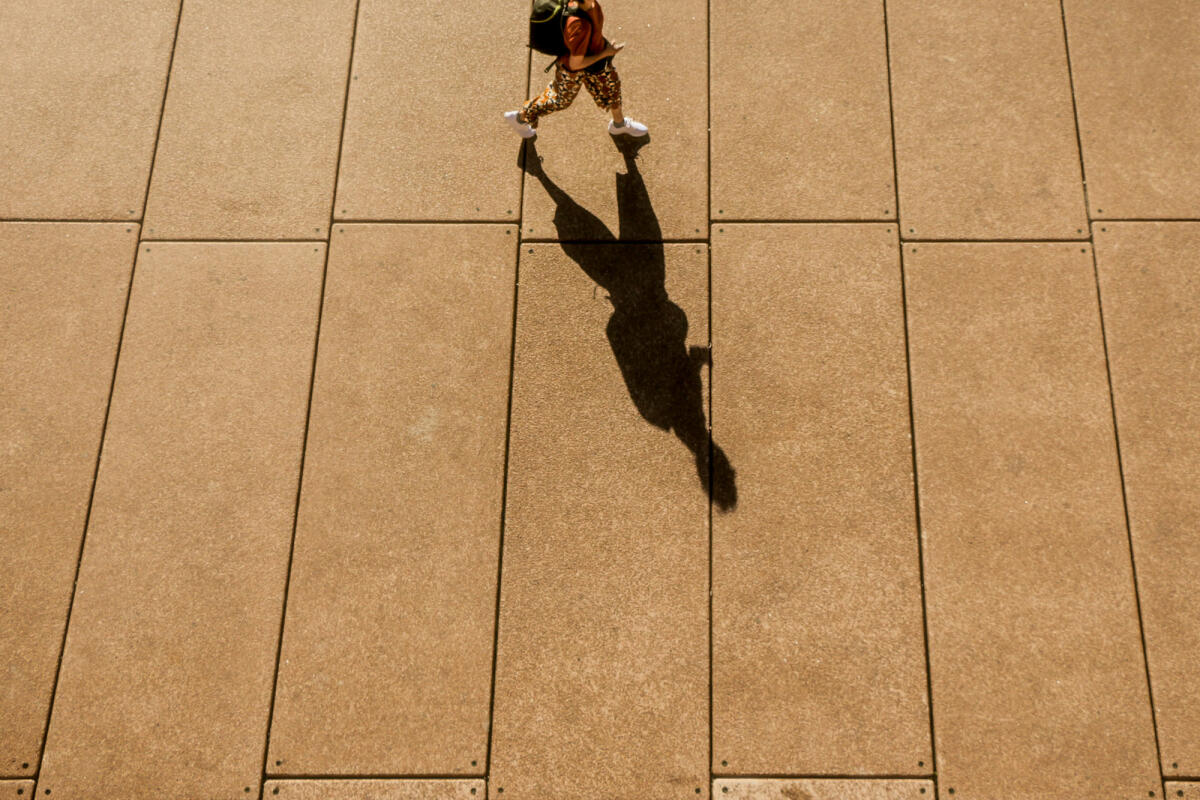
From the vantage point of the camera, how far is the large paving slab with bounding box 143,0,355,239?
18.1 ft

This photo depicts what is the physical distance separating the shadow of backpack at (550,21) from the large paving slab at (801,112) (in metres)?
1.51

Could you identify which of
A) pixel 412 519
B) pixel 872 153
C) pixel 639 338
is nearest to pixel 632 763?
pixel 412 519

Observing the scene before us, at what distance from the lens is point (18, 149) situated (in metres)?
5.69

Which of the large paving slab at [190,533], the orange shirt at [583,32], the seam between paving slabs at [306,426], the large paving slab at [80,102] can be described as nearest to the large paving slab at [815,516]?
the orange shirt at [583,32]

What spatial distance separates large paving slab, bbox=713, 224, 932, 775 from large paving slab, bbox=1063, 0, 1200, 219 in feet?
5.21

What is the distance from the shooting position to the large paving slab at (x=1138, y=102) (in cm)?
538

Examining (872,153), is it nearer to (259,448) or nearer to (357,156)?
(357,156)

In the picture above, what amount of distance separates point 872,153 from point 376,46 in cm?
358

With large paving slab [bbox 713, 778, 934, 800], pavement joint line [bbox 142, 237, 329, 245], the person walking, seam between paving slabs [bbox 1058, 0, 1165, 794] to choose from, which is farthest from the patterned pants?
large paving slab [bbox 713, 778, 934, 800]

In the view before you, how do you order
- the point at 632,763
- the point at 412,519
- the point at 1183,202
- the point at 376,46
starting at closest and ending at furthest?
the point at 632,763 < the point at 412,519 < the point at 1183,202 < the point at 376,46

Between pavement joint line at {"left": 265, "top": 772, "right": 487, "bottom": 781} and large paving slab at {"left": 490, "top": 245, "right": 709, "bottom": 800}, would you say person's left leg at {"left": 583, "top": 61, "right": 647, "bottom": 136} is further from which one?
pavement joint line at {"left": 265, "top": 772, "right": 487, "bottom": 781}

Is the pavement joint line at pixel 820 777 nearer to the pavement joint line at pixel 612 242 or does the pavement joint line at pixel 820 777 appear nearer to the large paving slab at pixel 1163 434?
the large paving slab at pixel 1163 434

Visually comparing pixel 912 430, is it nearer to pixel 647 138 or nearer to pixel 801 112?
pixel 801 112

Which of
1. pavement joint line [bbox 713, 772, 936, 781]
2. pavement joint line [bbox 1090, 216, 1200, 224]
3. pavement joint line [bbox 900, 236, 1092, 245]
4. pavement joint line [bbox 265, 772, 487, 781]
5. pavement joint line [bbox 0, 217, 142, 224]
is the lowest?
pavement joint line [bbox 265, 772, 487, 781]
